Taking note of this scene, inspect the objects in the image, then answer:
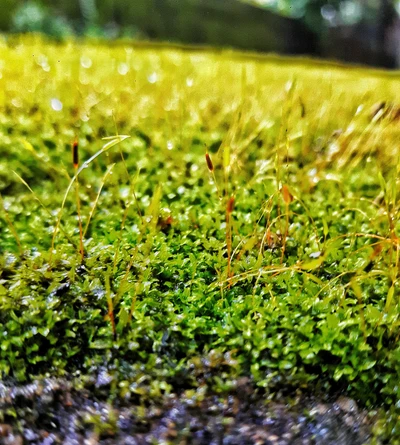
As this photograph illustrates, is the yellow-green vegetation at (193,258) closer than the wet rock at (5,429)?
No

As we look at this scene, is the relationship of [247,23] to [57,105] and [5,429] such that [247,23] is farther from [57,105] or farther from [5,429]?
[5,429]

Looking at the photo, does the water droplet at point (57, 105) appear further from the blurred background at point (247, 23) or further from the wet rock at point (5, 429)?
the blurred background at point (247, 23)

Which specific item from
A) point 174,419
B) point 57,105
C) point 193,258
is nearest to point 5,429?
point 174,419

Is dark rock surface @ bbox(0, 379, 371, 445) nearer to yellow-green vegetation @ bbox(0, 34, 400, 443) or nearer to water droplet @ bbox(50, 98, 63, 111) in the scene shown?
yellow-green vegetation @ bbox(0, 34, 400, 443)

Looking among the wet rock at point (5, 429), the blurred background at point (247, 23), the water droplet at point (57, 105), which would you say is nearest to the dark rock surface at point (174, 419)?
the wet rock at point (5, 429)

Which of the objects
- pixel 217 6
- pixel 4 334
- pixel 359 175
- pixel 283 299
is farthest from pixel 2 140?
pixel 217 6

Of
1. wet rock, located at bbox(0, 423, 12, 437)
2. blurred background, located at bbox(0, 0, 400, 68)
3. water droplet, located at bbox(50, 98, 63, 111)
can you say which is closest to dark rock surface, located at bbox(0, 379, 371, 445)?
wet rock, located at bbox(0, 423, 12, 437)

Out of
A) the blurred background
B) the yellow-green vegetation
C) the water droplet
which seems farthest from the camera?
the blurred background
